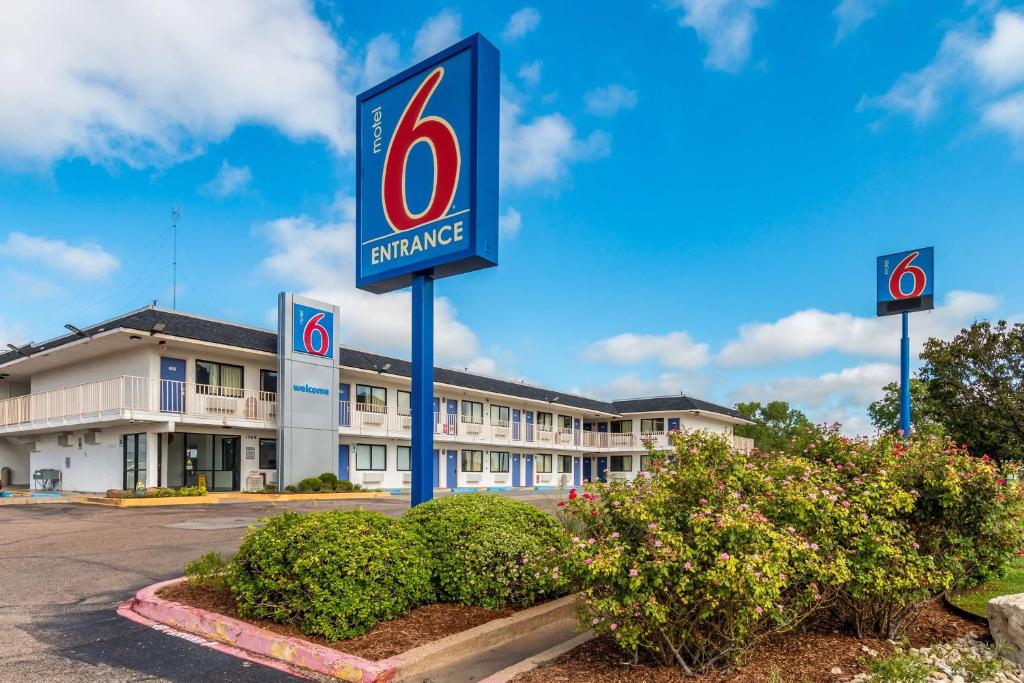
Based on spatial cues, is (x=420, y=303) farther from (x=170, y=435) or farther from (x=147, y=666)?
(x=170, y=435)

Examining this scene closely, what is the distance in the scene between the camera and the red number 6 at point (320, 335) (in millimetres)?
29250

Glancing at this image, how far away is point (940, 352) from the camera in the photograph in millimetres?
27125

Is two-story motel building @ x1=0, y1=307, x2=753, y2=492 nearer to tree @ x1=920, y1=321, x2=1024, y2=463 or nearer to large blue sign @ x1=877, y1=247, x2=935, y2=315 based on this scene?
large blue sign @ x1=877, y1=247, x2=935, y2=315

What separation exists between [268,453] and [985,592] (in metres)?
26.3

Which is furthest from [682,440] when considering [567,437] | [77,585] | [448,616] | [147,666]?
[567,437]

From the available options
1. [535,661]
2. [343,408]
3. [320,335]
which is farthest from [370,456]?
[535,661]

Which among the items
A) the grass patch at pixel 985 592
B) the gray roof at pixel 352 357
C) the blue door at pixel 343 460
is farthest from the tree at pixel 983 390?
the blue door at pixel 343 460

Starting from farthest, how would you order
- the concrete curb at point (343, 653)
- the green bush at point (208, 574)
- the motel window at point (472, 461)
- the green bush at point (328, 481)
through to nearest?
the motel window at point (472, 461) → the green bush at point (328, 481) → the green bush at point (208, 574) → the concrete curb at point (343, 653)

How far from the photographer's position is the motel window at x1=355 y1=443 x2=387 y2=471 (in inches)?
1342

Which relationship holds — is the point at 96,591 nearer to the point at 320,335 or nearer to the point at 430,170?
the point at 430,170

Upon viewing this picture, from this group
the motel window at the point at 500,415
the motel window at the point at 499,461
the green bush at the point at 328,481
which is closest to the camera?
the green bush at the point at 328,481

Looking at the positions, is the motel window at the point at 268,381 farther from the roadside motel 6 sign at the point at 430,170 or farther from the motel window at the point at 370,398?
the roadside motel 6 sign at the point at 430,170

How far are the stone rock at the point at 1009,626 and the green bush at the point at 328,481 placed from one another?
24666 mm

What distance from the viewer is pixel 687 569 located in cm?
533
